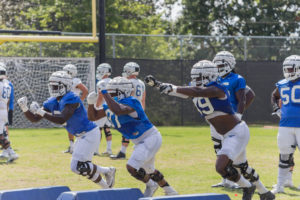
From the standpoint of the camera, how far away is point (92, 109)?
9102 mm

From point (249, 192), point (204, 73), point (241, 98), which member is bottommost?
point (249, 192)

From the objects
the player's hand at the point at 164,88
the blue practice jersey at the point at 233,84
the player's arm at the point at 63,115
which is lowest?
the player's arm at the point at 63,115

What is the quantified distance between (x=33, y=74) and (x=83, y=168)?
45.3 feet

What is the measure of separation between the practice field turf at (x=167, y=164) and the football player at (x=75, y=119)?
90cm

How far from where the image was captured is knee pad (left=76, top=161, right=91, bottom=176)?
8.09 meters

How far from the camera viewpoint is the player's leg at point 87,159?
813cm

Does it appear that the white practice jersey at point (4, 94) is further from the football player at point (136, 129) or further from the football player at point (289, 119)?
the football player at point (289, 119)

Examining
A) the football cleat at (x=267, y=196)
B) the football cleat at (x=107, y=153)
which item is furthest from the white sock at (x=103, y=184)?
the football cleat at (x=107, y=153)

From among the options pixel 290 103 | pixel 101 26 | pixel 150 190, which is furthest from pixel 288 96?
pixel 101 26

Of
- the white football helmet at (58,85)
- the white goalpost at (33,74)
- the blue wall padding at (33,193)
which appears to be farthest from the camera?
the white goalpost at (33,74)

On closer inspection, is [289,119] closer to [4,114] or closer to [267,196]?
[267,196]

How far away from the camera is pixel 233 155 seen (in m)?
7.32

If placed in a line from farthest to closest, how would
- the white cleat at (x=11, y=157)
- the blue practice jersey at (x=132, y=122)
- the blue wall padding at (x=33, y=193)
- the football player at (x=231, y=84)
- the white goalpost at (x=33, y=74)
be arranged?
1. the white goalpost at (x=33, y=74)
2. the white cleat at (x=11, y=157)
3. the football player at (x=231, y=84)
4. the blue practice jersey at (x=132, y=122)
5. the blue wall padding at (x=33, y=193)

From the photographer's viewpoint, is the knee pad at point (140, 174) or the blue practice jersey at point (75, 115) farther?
the blue practice jersey at point (75, 115)
